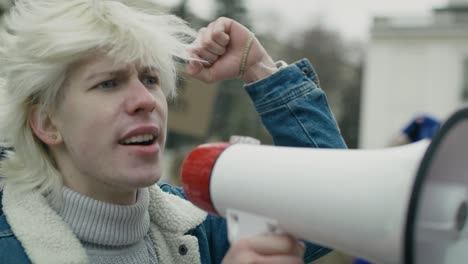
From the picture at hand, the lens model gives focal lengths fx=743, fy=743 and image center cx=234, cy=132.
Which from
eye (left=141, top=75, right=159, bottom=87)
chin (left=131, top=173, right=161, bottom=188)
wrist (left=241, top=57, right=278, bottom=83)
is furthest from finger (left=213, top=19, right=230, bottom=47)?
chin (left=131, top=173, right=161, bottom=188)

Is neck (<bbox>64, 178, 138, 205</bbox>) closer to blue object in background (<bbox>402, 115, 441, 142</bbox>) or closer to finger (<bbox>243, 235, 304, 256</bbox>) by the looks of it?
finger (<bbox>243, 235, 304, 256</bbox>)

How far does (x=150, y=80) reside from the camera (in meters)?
1.89

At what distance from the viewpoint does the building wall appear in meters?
25.8

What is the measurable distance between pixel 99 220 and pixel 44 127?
28 cm

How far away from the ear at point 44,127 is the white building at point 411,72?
24.4 metres

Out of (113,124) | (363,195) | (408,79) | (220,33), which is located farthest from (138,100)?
(408,79)

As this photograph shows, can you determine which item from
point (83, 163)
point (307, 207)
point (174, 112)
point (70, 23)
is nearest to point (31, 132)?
point (83, 163)

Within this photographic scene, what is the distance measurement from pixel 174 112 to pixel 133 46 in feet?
14.9

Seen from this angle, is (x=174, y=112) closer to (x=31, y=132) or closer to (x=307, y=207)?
(x=31, y=132)

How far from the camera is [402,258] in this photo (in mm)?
1189

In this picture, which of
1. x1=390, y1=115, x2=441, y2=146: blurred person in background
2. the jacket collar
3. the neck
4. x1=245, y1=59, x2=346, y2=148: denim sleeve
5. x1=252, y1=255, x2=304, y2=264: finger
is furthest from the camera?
x1=390, y1=115, x2=441, y2=146: blurred person in background

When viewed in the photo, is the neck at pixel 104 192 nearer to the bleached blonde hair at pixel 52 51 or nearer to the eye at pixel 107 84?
the bleached blonde hair at pixel 52 51

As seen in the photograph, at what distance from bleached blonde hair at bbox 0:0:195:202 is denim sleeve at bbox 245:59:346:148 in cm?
26

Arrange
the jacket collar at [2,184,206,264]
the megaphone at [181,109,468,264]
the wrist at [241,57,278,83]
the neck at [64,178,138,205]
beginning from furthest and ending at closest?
1. the wrist at [241,57,278,83]
2. the neck at [64,178,138,205]
3. the jacket collar at [2,184,206,264]
4. the megaphone at [181,109,468,264]
